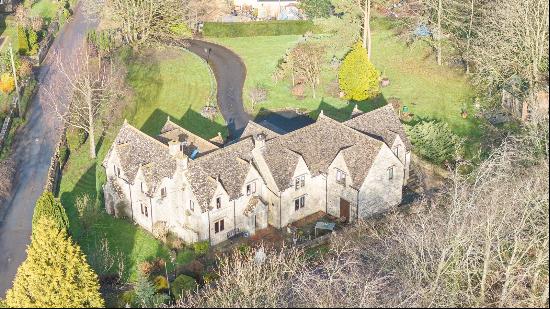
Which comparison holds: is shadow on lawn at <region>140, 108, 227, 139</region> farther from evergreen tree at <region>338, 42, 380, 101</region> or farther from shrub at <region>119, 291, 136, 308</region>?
shrub at <region>119, 291, 136, 308</region>

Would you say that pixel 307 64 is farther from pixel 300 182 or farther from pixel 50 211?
pixel 50 211

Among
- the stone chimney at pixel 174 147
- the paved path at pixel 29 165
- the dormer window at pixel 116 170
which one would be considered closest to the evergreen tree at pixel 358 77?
the stone chimney at pixel 174 147

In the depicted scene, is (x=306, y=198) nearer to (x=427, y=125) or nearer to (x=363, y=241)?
(x=363, y=241)

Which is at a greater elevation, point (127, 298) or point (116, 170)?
→ point (116, 170)

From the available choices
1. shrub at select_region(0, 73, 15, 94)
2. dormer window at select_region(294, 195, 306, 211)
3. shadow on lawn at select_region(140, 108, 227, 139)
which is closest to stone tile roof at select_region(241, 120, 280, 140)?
dormer window at select_region(294, 195, 306, 211)

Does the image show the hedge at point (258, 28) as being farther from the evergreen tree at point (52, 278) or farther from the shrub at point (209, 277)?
the evergreen tree at point (52, 278)

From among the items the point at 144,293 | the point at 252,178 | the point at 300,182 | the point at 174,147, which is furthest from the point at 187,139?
the point at 144,293
